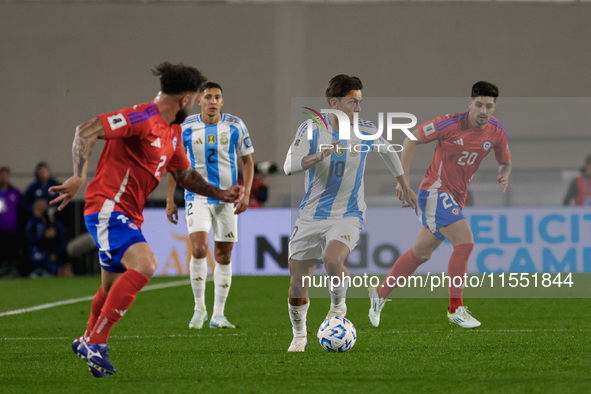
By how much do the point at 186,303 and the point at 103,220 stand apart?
5.31 meters

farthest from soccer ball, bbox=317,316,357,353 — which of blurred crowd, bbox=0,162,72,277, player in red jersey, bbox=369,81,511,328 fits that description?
blurred crowd, bbox=0,162,72,277

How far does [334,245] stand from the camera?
237 inches

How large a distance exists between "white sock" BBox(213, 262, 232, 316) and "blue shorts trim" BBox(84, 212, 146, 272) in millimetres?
2898

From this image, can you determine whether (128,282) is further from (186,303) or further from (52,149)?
(52,149)

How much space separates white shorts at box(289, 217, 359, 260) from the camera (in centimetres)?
607

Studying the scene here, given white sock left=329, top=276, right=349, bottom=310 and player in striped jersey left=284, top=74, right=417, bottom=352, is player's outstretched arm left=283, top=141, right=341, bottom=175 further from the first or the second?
white sock left=329, top=276, right=349, bottom=310

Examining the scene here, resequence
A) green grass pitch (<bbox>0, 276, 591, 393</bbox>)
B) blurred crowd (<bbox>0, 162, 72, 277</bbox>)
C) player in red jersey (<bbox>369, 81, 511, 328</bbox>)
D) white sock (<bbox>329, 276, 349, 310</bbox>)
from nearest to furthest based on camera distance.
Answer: green grass pitch (<bbox>0, 276, 591, 393</bbox>) → white sock (<bbox>329, 276, 349, 310</bbox>) → player in red jersey (<bbox>369, 81, 511, 328</bbox>) → blurred crowd (<bbox>0, 162, 72, 277</bbox>)

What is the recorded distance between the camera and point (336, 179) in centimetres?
629

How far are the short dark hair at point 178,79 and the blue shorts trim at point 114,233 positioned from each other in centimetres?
78

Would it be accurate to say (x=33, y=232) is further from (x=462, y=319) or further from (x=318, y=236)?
(x=318, y=236)

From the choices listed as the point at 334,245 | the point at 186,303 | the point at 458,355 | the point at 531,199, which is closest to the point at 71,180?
the point at 334,245

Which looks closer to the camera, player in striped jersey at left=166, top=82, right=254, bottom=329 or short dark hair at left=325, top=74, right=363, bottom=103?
short dark hair at left=325, top=74, right=363, bottom=103

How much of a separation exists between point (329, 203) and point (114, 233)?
65.4 inches

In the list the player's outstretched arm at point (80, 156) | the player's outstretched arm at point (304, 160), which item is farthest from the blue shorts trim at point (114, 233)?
the player's outstretched arm at point (304, 160)
